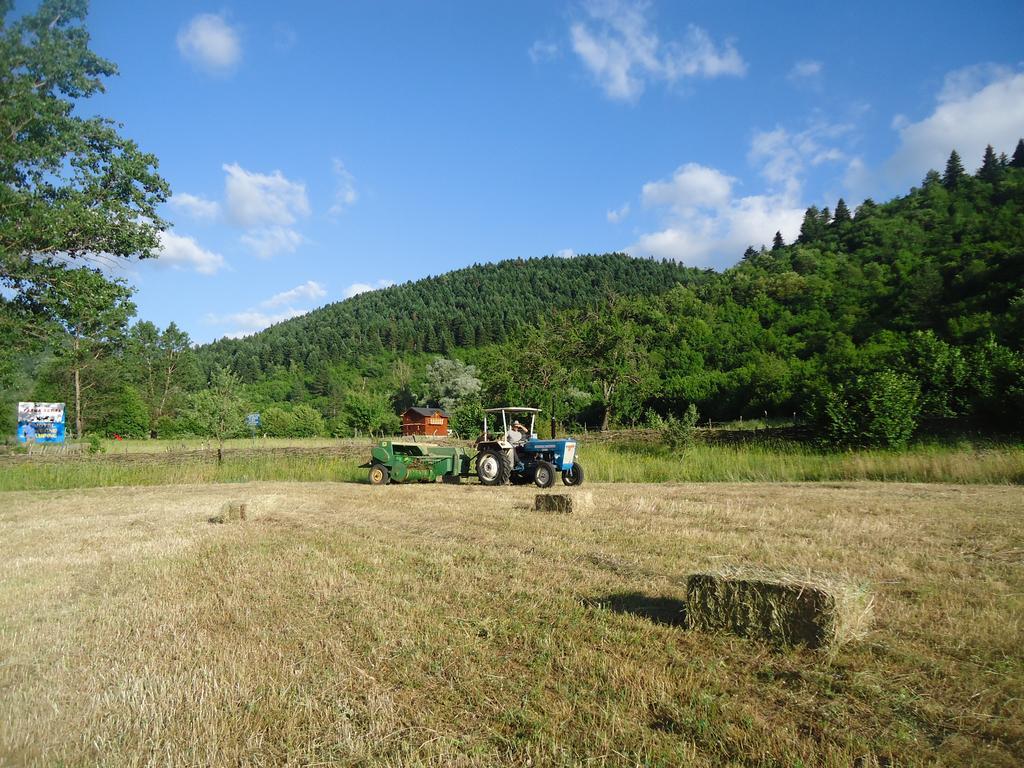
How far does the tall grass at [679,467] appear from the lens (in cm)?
1426

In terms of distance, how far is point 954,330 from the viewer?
43844 millimetres

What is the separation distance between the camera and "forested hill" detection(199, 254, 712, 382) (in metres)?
111

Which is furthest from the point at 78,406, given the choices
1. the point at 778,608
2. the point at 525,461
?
the point at 778,608

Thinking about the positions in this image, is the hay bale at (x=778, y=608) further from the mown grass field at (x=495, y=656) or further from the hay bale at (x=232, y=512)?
the hay bale at (x=232, y=512)

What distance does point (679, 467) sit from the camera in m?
17.4

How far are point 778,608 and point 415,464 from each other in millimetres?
13505

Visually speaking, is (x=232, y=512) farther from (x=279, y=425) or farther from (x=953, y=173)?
(x=953, y=173)

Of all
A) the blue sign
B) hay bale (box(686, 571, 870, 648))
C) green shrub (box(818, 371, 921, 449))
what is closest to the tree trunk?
the blue sign

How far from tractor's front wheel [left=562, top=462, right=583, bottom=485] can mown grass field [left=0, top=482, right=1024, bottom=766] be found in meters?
8.21

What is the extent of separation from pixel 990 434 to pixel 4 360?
93.6 feet

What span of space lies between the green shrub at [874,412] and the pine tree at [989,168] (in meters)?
80.5

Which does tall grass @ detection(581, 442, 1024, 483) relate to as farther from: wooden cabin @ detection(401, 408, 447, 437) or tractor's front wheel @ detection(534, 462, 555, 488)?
wooden cabin @ detection(401, 408, 447, 437)

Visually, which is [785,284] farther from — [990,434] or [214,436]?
[214,436]

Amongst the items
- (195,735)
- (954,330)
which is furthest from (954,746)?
(954,330)
